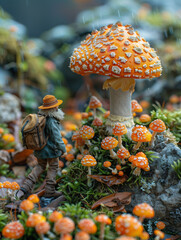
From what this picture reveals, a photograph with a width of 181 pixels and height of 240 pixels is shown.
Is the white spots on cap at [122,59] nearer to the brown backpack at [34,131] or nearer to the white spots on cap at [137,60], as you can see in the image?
the white spots on cap at [137,60]

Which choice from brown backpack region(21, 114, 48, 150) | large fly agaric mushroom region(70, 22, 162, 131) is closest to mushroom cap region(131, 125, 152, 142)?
large fly agaric mushroom region(70, 22, 162, 131)

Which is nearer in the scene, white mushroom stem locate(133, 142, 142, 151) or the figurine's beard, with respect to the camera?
the figurine's beard

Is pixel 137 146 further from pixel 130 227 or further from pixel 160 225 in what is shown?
pixel 130 227

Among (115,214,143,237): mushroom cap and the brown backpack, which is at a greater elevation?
the brown backpack

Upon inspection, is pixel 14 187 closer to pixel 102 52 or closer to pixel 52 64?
pixel 102 52

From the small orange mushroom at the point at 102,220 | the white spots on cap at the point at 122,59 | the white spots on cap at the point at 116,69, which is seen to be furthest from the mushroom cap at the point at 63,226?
the white spots on cap at the point at 122,59

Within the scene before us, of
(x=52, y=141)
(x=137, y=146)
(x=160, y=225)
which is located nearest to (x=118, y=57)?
(x=137, y=146)

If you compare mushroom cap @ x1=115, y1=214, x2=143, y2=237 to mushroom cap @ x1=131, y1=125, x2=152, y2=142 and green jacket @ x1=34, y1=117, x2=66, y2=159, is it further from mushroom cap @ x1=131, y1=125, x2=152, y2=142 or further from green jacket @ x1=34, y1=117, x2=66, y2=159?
green jacket @ x1=34, y1=117, x2=66, y2=159
